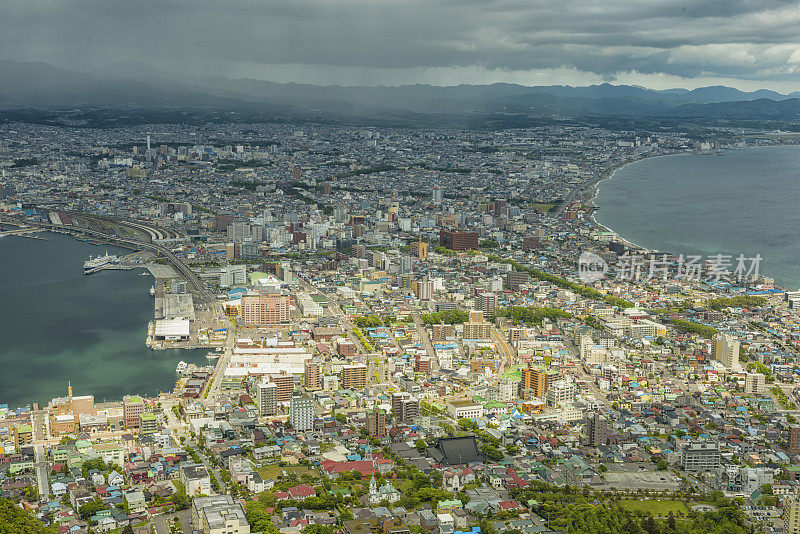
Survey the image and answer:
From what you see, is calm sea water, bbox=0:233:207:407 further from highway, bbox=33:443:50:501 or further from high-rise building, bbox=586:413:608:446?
high-rise building, bbox=586:413:608:446

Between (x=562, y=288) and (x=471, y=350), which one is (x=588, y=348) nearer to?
(x=471, y=350)

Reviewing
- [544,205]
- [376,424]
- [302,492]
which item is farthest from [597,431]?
[544,205]

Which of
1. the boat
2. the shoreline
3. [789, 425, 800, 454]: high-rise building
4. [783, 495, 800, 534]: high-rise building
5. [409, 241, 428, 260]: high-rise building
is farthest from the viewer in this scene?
the shoreline

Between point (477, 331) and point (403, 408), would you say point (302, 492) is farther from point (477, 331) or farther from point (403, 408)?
point (477, 331)

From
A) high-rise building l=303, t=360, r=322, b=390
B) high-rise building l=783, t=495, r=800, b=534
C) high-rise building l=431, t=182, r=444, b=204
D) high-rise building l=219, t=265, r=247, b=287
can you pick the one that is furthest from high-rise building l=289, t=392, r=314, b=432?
high-rise building l=431, t=182, r=444, b=204

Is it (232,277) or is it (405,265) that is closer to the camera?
(232,277)

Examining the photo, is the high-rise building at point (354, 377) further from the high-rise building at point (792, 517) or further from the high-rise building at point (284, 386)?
the high-rise building at point (792, 517)

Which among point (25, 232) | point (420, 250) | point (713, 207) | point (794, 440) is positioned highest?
point (713, 207)
